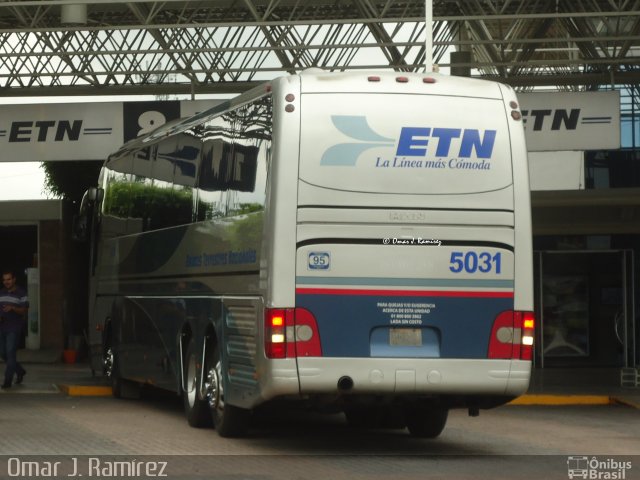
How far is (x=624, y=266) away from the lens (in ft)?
95.0

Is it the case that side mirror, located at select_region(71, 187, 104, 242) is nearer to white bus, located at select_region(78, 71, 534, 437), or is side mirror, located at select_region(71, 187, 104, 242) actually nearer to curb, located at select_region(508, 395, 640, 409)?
curb, located at select_region(508, 395, 640, 409)

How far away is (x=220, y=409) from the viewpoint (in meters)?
15.0

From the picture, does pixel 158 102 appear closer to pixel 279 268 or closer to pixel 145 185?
pixel 145 185

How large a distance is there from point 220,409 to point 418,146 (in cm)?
364

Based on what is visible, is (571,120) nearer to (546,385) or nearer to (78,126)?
(546,385)

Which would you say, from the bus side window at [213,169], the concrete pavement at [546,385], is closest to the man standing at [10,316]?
the concrete pavement at [546,385]

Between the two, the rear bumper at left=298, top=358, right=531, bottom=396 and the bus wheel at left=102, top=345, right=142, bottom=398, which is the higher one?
the rear bumper at left=298, top=358, right=531, bottom=396

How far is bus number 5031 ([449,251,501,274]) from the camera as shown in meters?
13.5

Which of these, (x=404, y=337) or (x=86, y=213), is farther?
(x=86, y=213)

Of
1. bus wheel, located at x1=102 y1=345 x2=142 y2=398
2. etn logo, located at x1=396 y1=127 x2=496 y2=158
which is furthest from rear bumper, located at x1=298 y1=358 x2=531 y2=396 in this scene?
bus wheel, located at x1=102 y1=345 x2=142 y2=398

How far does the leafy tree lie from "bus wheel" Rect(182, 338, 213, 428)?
79.4 ft

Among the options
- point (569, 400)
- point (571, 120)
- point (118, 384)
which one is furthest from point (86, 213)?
point (569, 400)

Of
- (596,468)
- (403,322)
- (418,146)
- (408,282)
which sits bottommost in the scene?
(596,468)

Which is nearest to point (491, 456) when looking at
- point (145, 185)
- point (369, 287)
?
point (369, 287)
